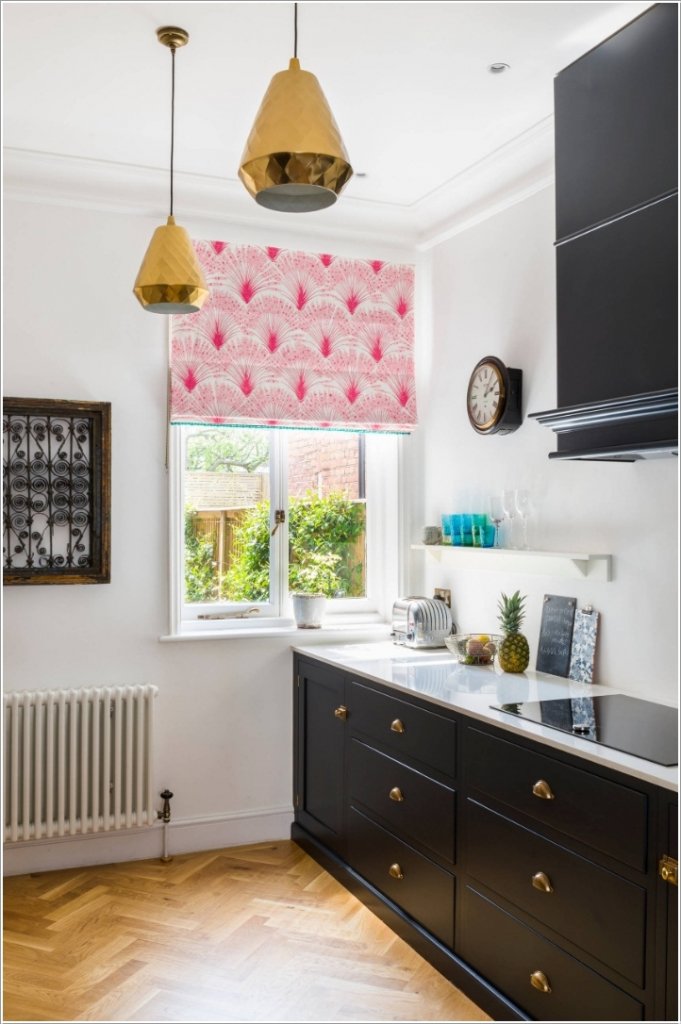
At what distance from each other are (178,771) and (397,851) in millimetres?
1147

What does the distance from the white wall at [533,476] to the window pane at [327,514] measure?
0.31 meters

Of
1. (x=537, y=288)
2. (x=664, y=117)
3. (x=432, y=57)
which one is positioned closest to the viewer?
(x=664, y=117)

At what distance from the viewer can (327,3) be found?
91.3 inches

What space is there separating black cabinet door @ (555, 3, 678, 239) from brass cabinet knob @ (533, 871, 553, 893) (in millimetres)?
1764

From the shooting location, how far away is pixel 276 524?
3992 mm

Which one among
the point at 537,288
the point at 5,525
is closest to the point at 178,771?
the point at 5,525

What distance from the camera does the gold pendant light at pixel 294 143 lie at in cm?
170

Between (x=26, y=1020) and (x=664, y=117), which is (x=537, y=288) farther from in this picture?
(x=26, y=1020)

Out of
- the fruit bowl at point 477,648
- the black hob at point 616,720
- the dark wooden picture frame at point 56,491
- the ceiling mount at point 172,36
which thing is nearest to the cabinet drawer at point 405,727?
the black hob at point 616,720

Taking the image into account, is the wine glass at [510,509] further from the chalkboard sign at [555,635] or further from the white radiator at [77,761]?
the white radiator at [77,761]

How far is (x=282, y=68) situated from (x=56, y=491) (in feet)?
5.90

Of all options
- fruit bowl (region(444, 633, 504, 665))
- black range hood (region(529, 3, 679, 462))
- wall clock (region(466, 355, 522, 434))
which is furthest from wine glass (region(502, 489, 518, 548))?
black range hood (region(529, 3, 679, 462))

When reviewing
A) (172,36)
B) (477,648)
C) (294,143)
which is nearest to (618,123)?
(294,143)

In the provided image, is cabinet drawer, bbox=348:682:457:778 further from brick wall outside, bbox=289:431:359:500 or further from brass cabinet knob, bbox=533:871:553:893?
brick wall outside, bbox=289:431:359:500
